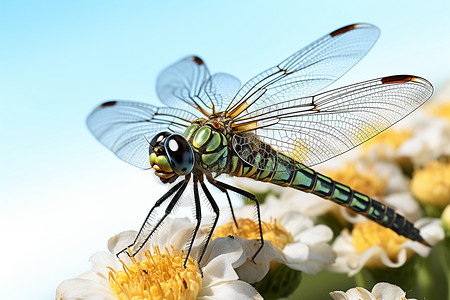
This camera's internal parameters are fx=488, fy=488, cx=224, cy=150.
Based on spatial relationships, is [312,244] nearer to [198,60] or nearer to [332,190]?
[332,190]

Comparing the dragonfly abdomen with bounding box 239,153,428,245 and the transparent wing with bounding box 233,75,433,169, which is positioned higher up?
the transparent wing with bounding box 233,75,433,169

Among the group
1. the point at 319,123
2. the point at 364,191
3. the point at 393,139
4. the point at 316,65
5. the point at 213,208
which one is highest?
the point at 316,65

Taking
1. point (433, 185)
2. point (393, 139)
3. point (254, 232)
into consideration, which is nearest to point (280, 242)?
point (254, 232)

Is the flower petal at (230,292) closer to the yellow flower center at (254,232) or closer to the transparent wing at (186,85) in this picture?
the yellow flower center at (254,232)

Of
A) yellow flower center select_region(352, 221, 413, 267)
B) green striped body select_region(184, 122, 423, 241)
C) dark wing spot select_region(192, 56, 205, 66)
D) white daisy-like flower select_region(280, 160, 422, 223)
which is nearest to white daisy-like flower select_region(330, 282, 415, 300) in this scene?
green striped body select_region(184, 122, 423, 241)

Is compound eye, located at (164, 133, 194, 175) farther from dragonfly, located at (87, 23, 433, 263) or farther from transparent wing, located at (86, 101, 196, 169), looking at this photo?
transparent wing, located at (86, 101, 196, 169)
